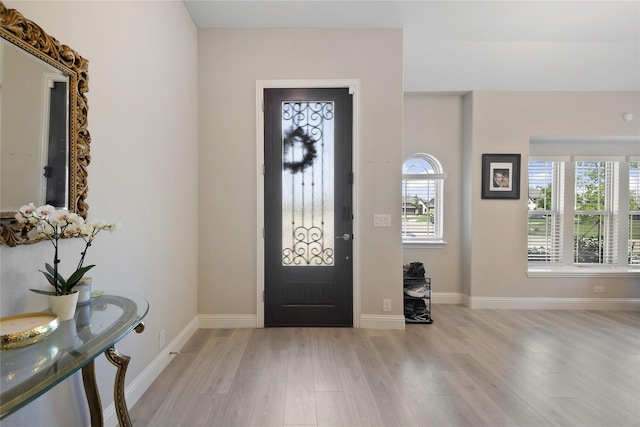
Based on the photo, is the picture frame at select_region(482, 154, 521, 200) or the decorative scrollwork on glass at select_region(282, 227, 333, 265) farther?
the picture frame at select_region(482, 154, 521, 200)

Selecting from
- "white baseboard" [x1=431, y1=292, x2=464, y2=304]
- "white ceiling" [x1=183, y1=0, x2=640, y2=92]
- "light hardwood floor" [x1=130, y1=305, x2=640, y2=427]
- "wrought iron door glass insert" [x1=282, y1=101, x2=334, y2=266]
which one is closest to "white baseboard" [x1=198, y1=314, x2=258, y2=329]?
"light hardwood floor" [x1=130, y1=305, x2=640, y2=427]

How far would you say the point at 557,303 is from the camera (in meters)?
3.52

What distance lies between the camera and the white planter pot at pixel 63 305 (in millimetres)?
1023

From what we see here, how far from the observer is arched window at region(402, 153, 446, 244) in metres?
3.77

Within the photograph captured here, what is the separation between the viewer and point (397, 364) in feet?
7.17

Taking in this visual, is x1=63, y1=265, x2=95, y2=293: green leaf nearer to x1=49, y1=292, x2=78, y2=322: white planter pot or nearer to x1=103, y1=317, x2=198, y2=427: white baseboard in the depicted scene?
x1=49, y1=292, x2=78, y2=322: white planter pot

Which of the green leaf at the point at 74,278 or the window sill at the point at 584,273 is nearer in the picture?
the green leaf at the point at 74,278

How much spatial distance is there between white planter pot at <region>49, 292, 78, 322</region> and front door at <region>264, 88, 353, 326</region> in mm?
1839

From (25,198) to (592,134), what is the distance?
5.27m

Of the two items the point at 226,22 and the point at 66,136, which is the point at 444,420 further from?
the point at 226,22

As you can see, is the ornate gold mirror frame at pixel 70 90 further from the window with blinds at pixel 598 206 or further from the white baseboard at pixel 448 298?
the window with blinds at pixel 598 206

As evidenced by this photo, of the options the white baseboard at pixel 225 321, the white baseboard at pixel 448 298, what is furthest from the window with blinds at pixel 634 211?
the white baseboard at pixel 225 321

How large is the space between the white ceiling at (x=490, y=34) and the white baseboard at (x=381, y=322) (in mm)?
2796

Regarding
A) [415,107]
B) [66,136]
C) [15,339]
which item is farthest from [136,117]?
[415,107]
